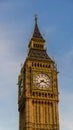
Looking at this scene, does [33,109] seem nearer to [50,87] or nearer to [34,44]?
[50,87]

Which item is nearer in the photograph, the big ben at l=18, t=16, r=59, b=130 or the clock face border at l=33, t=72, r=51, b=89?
the big ben at l=18, t=16, r=59, b=130

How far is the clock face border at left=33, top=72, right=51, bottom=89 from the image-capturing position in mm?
76875

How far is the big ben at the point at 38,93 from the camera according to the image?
241ft

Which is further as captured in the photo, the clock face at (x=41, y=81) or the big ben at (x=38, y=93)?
the clock face at (x=41, y=81)

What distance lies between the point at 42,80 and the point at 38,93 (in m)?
3.10

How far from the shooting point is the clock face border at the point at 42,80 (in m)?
76.9

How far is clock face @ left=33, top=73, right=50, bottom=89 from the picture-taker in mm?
76938

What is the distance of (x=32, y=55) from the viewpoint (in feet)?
269

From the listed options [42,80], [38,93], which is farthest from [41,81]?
[38,93]

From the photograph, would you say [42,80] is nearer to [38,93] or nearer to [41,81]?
[41,81]

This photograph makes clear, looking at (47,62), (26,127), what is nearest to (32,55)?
(47,62)

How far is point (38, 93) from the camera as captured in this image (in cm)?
7581

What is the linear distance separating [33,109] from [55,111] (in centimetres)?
436

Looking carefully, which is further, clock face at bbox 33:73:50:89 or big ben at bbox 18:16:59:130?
clock face at bbox 33:73:50:89
